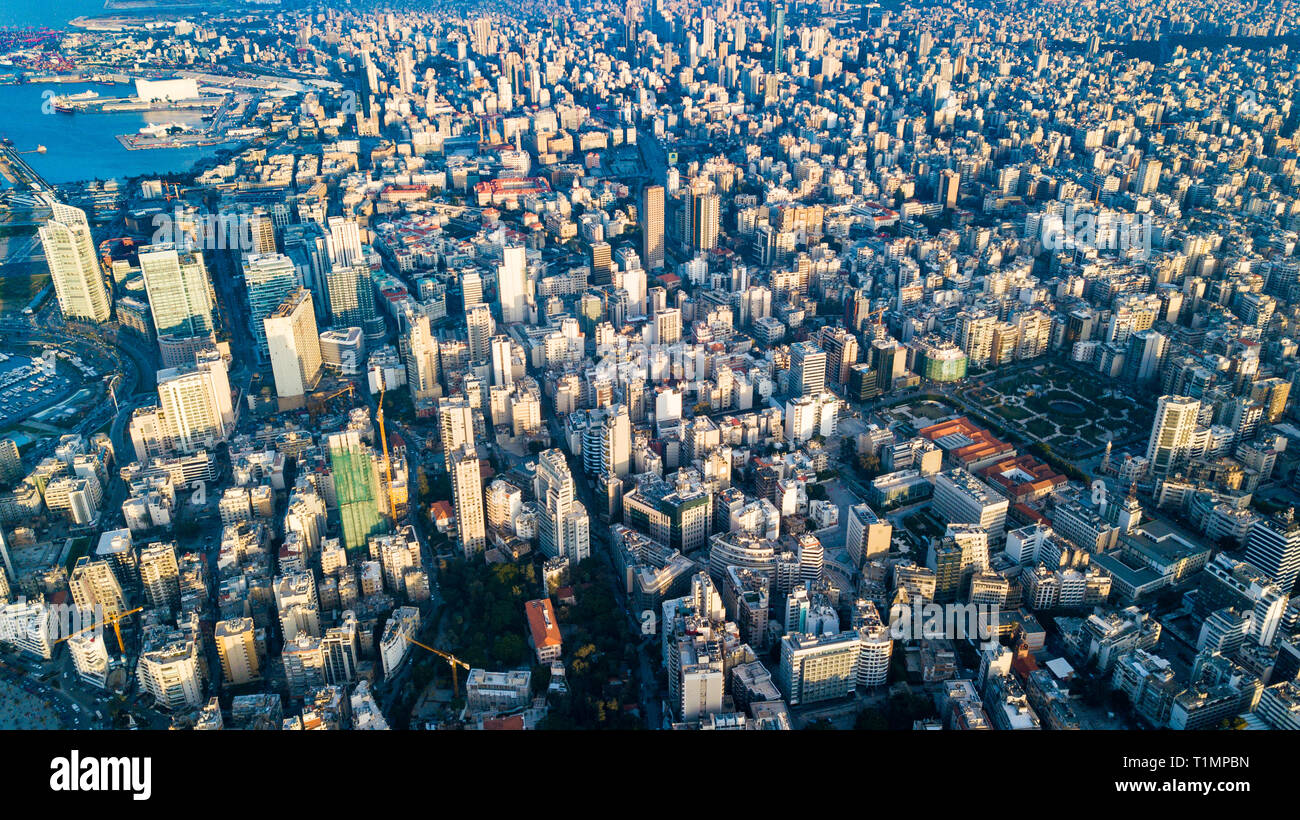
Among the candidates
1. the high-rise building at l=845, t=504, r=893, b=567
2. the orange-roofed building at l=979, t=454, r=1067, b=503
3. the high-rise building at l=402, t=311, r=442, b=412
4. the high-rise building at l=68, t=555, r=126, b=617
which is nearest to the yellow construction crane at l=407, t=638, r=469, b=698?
the high-rise building at l=68, t=555, r=126, b=617

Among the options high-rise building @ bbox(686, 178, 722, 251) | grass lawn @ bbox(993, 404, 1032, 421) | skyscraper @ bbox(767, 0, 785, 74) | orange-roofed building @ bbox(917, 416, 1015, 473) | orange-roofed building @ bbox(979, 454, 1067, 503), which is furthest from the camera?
skyscraper @ bbox(767, 0, 785, 74)

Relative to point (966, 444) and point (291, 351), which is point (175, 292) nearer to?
point (291, 351)

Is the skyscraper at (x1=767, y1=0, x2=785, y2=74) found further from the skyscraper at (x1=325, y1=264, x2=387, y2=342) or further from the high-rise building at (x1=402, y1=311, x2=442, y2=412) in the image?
the high-rise building at (x1=402, y1=311, x2=442, y2=412)

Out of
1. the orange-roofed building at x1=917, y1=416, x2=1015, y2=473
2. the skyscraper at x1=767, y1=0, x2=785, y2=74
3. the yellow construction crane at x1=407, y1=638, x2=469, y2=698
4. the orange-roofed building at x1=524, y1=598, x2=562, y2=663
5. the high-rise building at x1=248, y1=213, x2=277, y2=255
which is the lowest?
the yellow construction crane at x1=407, y1=638, x2=469, y2=698

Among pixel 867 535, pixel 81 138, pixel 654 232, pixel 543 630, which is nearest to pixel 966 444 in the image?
pixel 867 535

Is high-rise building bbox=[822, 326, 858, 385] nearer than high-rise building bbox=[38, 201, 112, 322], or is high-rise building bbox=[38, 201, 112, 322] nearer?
high-rise building bbox=[822, 326, 858, 385]

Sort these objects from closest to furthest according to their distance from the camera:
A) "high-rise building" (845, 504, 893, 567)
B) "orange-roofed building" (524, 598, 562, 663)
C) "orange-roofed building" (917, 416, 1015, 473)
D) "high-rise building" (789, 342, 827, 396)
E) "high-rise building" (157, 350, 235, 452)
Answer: "orange-roofed building" (524, 598, 562, 663), "high-rise building" (845, 504, 893, 567), "orange-roofed building" (917, 416, 1015, 473), "high-rise building" (157, 350, 235, 452), "high-rise building" (789, 342, 827, 396)

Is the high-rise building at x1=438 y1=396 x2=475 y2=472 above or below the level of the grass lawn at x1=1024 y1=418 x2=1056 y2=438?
above
